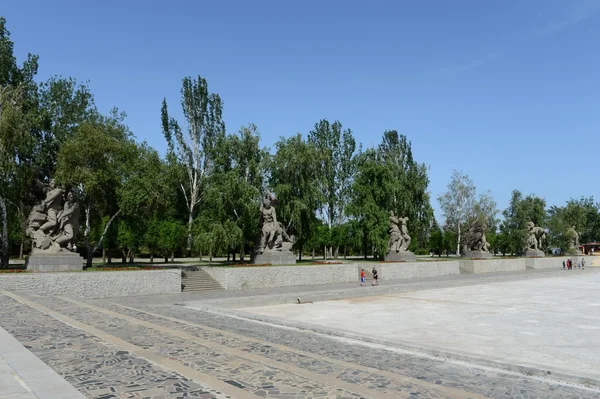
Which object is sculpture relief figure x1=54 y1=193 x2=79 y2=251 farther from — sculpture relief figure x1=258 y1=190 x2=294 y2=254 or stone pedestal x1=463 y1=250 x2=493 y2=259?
stone pedestal x1=463 y1=250 x2=493 y2=259

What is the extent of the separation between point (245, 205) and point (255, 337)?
19.5 meters

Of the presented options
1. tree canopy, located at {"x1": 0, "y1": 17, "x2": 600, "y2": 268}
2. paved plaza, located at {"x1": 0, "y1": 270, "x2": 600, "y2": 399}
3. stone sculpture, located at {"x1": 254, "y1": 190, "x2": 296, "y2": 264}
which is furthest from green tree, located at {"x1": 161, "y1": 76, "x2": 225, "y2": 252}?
paved plaza, located at {"x1": 0, "y1": 270, "x2": 600, "y2": 399}

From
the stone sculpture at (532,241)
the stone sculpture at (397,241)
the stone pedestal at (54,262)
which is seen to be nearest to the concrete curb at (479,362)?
the stone pedestal at (54,262)

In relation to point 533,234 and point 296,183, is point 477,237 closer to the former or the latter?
point 533,234

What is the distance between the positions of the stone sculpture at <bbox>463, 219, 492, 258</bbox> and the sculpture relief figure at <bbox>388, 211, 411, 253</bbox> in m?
9.03

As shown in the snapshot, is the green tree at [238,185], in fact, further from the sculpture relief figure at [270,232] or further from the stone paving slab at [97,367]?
the stone paving slab at [97,367]

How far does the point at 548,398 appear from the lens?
5719mm

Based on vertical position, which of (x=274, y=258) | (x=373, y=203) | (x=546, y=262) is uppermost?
(x=373, y=203)

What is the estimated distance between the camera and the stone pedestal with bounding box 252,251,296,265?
86.7ft

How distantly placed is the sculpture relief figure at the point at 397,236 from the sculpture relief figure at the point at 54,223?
2291cm

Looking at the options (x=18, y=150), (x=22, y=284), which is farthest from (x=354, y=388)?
(x=18, y=150)

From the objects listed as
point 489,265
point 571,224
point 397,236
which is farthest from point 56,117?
point 571,224

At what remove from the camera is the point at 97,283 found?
1784 cm

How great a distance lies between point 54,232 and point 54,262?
1.57m
